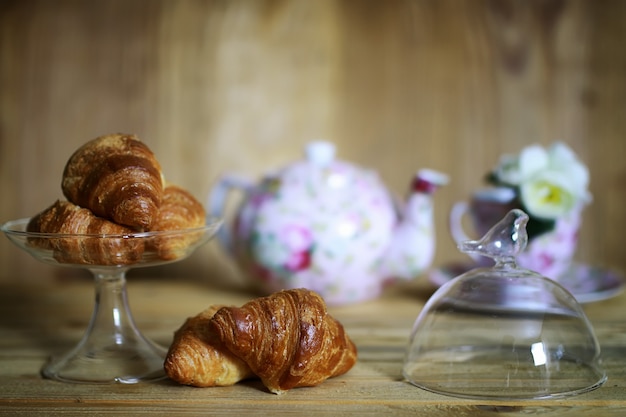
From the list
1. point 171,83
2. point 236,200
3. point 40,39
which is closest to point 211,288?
point 236,200

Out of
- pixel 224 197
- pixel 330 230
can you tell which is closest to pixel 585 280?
pixel 330 230

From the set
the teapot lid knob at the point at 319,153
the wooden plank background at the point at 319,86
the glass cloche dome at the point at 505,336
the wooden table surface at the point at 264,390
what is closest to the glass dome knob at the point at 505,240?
the glass cloche dome at the point at 505,336

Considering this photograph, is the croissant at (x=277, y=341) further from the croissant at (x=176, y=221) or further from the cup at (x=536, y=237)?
the cup at (x=536, y=237)

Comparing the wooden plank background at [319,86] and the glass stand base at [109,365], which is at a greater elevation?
the wooden plank background at [319,86]

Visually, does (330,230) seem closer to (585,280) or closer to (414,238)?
(414,238)

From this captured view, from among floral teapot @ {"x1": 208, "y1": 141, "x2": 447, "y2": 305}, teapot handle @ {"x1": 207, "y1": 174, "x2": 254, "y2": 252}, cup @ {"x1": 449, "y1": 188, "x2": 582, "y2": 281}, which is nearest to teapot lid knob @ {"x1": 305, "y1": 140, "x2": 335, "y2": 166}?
floral teapot @ {"x1": 208, "y1": 141, "x2": 447, "y2": 305}

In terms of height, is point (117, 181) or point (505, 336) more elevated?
point (117, 181)

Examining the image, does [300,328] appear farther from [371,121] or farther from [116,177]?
[371,121]

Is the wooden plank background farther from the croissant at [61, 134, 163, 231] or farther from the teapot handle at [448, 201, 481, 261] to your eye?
the croissant at [61, 134, 163, 231]
